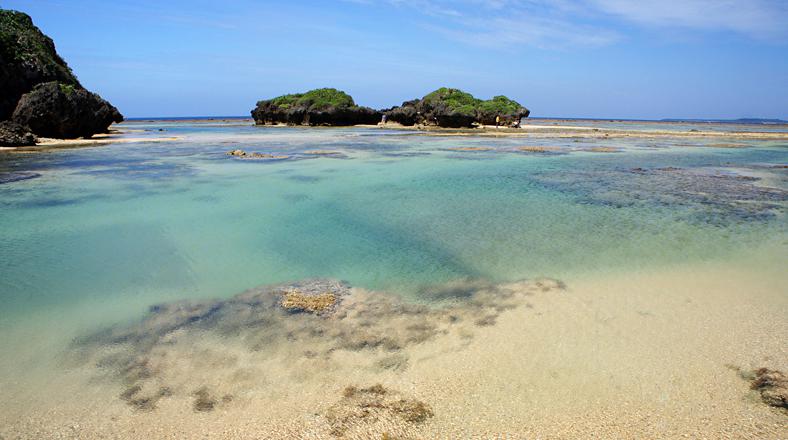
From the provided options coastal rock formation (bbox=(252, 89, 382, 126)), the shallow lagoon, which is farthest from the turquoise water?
coastal rock formation (bbox=(252, 89, 382, 126))

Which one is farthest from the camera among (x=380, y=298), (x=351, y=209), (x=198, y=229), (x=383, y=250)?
(x=351, y=209)

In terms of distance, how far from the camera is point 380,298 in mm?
5914

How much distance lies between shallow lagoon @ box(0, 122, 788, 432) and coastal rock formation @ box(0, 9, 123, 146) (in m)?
13.7

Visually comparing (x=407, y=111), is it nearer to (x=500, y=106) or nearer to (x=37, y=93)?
(x=500, y=106)

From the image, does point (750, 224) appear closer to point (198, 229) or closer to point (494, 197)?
point (494, 197)

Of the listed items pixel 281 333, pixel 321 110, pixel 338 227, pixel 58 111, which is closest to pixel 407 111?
pixel 321 110

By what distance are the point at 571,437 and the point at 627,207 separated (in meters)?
9.64

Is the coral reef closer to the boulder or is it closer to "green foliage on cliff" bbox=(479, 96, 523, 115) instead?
the boulder

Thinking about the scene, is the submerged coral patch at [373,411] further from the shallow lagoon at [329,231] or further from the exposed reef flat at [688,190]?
the exposed reef flat at [688,190]

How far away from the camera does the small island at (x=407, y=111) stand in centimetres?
6184

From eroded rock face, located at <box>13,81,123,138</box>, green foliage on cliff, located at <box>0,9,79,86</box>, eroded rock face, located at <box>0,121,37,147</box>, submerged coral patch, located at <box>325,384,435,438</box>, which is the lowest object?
submerged coral patch, located at <box>325,384,435,438</box>

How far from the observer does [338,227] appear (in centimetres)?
968

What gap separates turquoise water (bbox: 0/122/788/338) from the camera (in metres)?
A: 6.69

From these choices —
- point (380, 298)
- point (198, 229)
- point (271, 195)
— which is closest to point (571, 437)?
point (380, 298)
